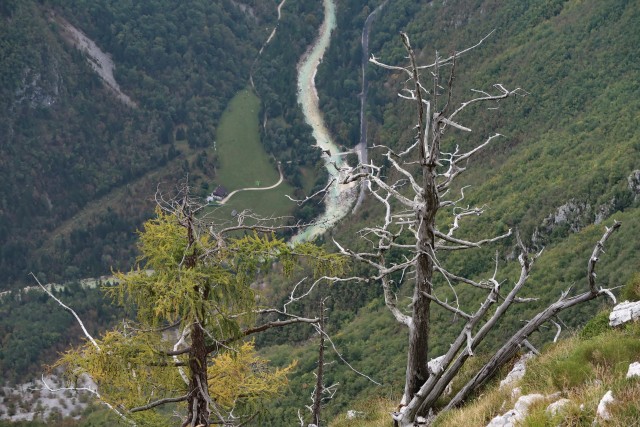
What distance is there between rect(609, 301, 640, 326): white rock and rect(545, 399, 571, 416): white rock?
4009 millimetres

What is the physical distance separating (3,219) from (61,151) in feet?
58.8

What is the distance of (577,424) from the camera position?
10500 millimetres

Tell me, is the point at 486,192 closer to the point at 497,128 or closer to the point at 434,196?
the point at 497,128

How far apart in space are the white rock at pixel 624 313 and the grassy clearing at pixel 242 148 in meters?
129

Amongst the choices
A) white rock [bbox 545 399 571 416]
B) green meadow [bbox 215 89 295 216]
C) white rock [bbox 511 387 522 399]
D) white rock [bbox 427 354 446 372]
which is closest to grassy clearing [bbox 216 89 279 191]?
green meadow [bbox 215 89 295 216]

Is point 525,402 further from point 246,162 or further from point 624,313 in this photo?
point 246,162

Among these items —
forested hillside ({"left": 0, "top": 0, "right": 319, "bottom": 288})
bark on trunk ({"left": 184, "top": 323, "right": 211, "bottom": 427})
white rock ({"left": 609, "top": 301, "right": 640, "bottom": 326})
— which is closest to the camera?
bark on trunk ({"left": 184, "top": 323, "right": 211, "bottom": 427})

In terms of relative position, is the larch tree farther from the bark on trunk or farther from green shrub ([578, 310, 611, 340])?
green shrub ([578, 310, 611, 340])

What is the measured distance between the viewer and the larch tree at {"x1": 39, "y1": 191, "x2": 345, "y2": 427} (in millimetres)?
13562

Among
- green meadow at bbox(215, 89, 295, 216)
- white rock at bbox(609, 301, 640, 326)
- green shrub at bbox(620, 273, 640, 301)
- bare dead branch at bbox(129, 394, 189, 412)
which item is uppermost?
green meadow at bbox(215, 89, 295, 216)

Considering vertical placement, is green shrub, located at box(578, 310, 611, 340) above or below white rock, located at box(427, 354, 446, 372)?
below

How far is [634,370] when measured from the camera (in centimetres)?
1145

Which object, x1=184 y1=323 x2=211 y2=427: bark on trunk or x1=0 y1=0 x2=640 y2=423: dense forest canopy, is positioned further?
x1=0 y1=0 x2=640 y2=423: dense forest canopy

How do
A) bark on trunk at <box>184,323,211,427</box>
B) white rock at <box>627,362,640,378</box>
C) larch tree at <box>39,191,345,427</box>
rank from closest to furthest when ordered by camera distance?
white rock at <box>627,362,640,378</box>, larch tree at <box>39,191,345,427</box>, bark on trunk at <box>184,323,211,427</box>
